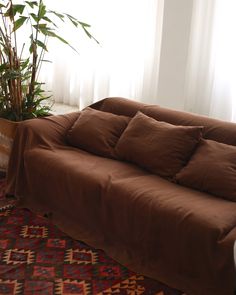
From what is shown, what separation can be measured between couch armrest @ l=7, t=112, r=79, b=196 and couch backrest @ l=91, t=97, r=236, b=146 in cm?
42

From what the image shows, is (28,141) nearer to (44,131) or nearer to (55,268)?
(44,131)

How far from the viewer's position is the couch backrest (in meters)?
2.72

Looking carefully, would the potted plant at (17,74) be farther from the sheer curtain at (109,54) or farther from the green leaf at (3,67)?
the sheer curtain at (109,54)

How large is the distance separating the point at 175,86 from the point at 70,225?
1756mm

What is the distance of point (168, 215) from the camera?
2213 millimetres

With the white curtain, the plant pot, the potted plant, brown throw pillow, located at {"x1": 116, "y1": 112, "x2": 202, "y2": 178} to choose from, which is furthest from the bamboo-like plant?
the white curtain

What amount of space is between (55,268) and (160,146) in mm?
932

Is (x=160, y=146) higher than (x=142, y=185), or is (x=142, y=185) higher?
(x=160, y=146)

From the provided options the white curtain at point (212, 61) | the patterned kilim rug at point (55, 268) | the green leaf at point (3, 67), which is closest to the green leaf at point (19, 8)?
the green leaf at point (3, 67)

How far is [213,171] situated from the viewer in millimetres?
2438

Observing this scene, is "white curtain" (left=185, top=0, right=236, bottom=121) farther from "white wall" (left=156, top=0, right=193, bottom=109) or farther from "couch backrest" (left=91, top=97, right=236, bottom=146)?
"couch backrest" (left=91, top=97, right=236, bottom=146)

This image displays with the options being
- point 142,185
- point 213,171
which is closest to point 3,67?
point 142,185

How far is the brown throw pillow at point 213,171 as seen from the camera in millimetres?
2387

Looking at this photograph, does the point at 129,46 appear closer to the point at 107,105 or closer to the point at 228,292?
the point at 107,105
